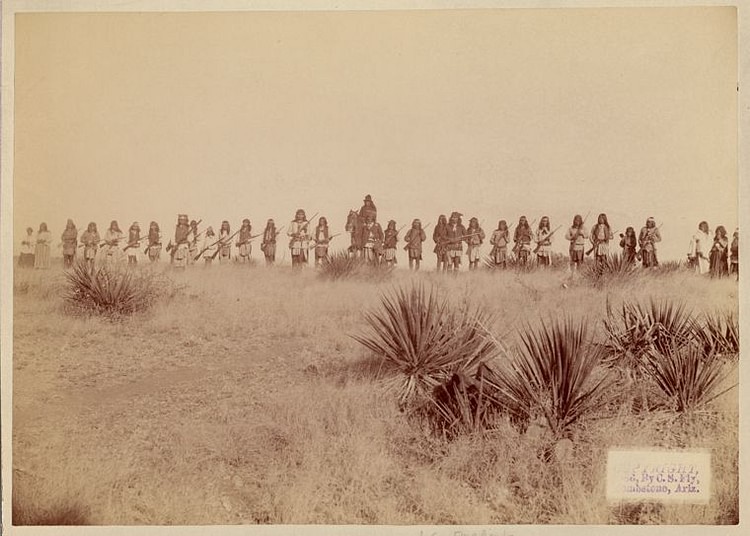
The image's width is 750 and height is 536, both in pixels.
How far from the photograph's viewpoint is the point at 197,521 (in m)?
5.49

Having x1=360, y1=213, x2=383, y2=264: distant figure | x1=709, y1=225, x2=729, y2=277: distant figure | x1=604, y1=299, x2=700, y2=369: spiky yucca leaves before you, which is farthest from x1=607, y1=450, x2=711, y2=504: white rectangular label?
x1=360, y1=213, x2=383, y2=264: distant figure

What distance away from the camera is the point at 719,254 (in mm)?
5750

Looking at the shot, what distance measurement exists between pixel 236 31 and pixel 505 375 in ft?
12.1

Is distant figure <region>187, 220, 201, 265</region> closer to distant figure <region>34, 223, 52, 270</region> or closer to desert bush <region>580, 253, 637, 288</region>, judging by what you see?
distant figure <region>34, 223, 52, 270</region>

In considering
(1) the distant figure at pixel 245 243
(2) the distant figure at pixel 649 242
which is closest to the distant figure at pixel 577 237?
(2) the distant figure at pixel 649 242

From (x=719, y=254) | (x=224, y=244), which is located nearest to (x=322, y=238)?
(x=224, y=244)

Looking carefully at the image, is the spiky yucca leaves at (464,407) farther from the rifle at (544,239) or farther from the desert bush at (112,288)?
the desert bush at (112,288)

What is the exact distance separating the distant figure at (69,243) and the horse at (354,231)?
7.60 ft

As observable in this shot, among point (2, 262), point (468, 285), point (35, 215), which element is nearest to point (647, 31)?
point (468, 285)

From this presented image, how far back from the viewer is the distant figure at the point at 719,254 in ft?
18.8

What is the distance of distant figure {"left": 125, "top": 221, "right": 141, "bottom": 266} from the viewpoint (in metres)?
5.94

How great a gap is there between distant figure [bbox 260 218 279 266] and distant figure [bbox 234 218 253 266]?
127mm

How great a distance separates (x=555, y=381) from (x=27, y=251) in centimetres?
446
